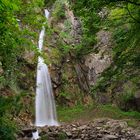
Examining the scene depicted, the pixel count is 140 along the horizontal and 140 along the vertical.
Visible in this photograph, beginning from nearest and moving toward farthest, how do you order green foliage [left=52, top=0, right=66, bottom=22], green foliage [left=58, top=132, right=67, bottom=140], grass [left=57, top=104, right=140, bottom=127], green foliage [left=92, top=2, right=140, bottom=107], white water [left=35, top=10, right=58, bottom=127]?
green foliage [left=92, top=2, right=140, bottom=107]
green foliage [left=58, top=132, right=67, bottom=140]
white water [left=35, top=10, right=58, bottom=127]
grass [left=57, top=104, right=140, bottom=127]
green foliage [left=52, top=0, right=66, bottom=22]

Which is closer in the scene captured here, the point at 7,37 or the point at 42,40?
the point at 7,37

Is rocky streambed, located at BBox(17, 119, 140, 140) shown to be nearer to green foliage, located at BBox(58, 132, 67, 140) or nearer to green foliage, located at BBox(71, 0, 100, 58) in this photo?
green foliage, located at BBox(58, 132, 67, 140)

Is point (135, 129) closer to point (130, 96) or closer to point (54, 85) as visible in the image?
point (130, 96)

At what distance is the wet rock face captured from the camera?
27.3 m

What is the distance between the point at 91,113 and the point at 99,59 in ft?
16.9

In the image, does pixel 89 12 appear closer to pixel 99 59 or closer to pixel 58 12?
pixel 99 59

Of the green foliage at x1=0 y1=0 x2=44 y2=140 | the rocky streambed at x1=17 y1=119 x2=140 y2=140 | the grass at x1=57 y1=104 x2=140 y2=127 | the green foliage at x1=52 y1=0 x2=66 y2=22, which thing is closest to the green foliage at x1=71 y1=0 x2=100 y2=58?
the green foliage at x1=0 y1=0 x2=44 y2=140

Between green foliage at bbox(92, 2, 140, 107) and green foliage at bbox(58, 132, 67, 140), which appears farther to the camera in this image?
green foliage at bbox(58, 132, 67, 140)

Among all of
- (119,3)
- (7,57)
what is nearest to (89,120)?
(7,57)

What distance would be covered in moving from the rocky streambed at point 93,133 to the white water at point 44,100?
2943mm

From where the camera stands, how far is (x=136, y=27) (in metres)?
9.04

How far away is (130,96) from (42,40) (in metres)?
8.11

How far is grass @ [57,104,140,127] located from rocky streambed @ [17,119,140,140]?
2917 millimetres

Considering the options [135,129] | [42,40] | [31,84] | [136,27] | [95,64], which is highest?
[42,40]
